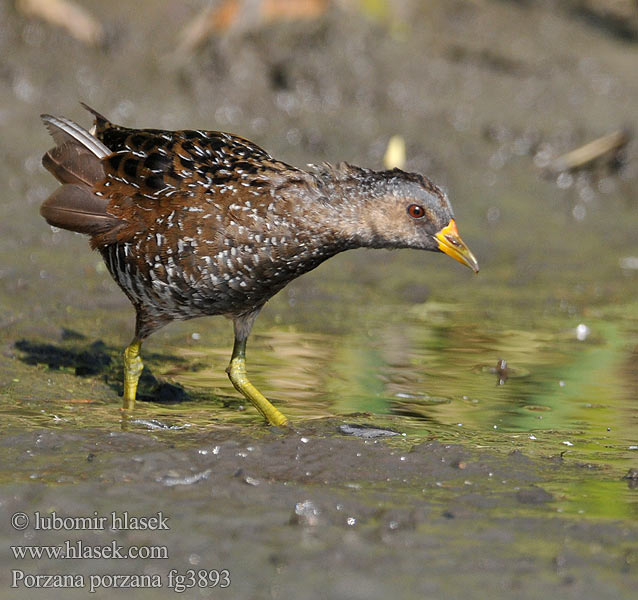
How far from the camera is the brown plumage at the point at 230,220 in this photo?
479 cm

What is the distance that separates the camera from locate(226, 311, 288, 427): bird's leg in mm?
5047

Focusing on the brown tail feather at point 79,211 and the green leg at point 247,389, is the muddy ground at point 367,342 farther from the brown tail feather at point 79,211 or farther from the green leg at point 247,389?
the brown tail feather at point 79,211

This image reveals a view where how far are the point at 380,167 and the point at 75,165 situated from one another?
4.63 m

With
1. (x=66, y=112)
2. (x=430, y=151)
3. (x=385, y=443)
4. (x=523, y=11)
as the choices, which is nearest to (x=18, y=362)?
(x=385, y=443)

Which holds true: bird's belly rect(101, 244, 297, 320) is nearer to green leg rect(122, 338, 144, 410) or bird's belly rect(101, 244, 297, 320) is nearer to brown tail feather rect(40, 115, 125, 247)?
brown tail feather rect(40, 115, 125, 247)

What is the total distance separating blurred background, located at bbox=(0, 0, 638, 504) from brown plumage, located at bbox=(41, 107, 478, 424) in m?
0.59

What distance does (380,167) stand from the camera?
9562 mm

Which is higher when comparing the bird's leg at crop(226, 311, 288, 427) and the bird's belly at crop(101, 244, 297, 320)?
the bird's belly at crop(101, 244, 297, 320)

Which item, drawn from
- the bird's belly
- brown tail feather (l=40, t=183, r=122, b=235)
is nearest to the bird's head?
the bird's belly

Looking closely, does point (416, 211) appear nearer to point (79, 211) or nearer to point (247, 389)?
point (247, 389)

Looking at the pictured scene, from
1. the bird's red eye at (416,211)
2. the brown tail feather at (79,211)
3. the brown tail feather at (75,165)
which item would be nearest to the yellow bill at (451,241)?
the bird's red eye at (416,211)

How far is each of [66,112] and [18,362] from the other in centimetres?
398

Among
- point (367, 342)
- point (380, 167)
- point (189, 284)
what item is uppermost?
point (380, 167)

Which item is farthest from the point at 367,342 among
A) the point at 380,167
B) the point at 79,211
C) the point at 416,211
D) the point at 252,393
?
the point at 380,167
